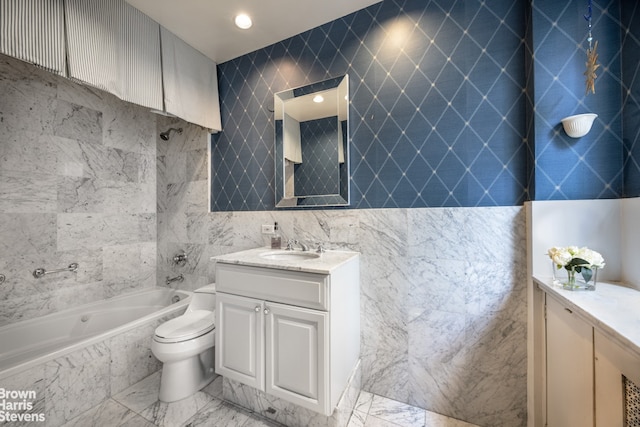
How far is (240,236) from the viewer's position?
2.21 metres

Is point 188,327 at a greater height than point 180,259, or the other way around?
point 180,259

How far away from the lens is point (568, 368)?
1000 mm

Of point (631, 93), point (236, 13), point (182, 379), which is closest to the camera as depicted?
point (631, 93)

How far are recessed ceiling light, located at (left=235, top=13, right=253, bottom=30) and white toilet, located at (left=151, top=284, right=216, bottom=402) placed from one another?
2226 mm

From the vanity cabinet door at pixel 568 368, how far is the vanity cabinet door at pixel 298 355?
38.8 inches

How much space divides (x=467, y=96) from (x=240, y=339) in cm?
201

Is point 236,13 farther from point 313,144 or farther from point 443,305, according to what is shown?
point 443,305

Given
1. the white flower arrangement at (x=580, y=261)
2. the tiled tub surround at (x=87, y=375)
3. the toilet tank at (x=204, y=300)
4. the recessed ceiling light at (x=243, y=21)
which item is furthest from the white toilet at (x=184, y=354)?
the recessed ceiling light at (x=243, y=21)

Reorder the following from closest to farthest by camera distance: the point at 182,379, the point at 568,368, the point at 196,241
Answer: the point at 568,368 → the point at 182,379 → the point at 196,241

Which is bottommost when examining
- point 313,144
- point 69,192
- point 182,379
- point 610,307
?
point 182,379

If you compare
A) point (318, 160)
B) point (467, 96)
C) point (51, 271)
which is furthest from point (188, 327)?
point (467, 96)

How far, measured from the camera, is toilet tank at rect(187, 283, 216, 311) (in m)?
2.05

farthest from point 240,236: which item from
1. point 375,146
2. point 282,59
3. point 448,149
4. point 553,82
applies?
point 553,82

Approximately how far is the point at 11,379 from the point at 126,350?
556 millimetres
